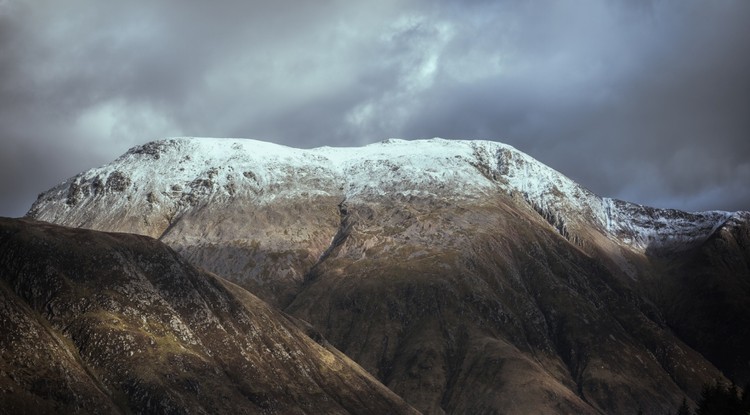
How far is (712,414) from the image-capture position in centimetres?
18938

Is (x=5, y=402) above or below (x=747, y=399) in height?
below

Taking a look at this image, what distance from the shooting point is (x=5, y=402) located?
199125 mm

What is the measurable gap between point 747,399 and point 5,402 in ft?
494

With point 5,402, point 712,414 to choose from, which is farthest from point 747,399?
point 5,402

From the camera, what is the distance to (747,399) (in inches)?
6668

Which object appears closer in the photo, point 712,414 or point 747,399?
point 747,399

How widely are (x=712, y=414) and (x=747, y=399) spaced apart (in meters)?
21.3

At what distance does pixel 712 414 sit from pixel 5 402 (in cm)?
14856

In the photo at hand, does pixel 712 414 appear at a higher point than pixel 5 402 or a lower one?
higher

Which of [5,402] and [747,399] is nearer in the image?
[747,399]

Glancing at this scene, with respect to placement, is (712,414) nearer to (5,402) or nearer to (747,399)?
(747,399)
